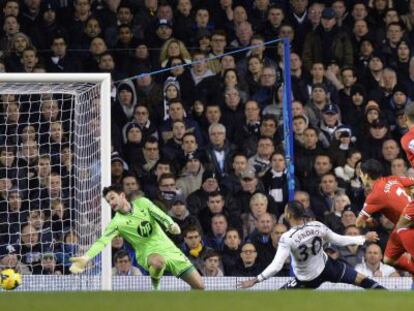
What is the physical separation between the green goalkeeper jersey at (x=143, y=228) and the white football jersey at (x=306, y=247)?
1.05 metres

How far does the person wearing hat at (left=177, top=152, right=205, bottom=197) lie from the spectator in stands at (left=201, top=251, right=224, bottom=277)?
90 cm

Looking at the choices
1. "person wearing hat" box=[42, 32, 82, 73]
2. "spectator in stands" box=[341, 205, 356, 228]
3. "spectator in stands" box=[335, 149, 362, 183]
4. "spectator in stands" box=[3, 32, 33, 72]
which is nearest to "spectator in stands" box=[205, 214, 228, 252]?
"spectator in stands" box=[341, 205, 356, 228]

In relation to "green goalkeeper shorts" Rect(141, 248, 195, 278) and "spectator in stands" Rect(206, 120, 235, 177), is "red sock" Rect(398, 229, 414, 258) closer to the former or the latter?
"green goalkeeper shorts" Rect(141, 248, 195, 278)

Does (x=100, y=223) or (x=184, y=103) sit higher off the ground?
(x=184, y=103)

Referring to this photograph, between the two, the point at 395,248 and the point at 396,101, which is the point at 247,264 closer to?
the point at 395,248

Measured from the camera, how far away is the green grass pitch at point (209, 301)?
18.7 feet

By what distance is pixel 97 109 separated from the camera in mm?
13312

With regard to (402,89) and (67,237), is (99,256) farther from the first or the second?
(402,89)

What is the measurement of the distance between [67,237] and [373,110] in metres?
3.68

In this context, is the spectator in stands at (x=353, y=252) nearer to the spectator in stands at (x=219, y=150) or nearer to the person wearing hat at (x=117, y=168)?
the spectator in stands at (x=219, y=150)

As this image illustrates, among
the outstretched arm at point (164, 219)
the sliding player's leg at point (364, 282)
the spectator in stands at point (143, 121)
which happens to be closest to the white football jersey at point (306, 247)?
the sliding player's leg at point (364, 282)

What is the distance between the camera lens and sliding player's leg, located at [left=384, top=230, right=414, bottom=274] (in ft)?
37.8

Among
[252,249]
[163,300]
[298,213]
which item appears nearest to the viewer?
[163,300]

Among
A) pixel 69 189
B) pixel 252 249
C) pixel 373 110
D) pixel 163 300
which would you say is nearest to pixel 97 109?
pixel 69 189
